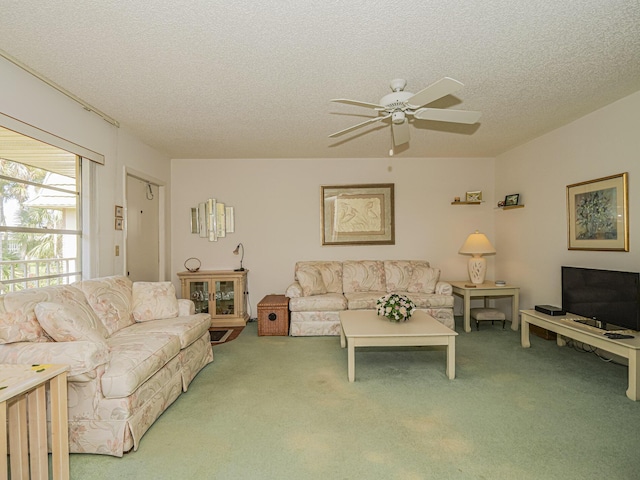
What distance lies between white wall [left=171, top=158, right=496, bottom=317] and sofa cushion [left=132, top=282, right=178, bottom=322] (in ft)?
6.73

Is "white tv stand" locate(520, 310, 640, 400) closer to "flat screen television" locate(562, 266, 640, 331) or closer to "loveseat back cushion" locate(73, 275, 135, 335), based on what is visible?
"flat screen television" locate(562, 266, 640, 331)

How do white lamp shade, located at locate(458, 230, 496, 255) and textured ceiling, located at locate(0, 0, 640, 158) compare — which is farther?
white lamp shade, located at locate(458, 230, 496, 255)

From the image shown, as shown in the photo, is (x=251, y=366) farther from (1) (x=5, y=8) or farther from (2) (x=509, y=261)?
(2) (x=509, y=261)

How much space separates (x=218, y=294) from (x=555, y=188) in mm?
4615

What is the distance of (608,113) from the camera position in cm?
335

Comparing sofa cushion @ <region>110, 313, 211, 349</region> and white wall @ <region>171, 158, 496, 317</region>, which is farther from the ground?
white wall @ <region>171, 158, 496, 317</region>

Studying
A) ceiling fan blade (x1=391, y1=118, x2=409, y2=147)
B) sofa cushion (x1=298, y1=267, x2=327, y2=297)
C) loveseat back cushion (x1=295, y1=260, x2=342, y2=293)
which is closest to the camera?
ceiling fan blade (x1=391, y1=118, x2=409, y2=147)

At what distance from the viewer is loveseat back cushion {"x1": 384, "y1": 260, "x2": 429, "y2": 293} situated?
500 cm

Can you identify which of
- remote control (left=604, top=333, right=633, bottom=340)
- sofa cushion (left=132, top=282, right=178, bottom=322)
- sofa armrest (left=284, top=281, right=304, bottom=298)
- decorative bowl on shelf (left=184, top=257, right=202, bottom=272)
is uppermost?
decorative bowl on shelf (left=184, top=257, right=202, bottom=272)

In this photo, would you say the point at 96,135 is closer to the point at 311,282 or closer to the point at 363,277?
the point at 311,282

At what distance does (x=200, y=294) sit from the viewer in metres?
4.91

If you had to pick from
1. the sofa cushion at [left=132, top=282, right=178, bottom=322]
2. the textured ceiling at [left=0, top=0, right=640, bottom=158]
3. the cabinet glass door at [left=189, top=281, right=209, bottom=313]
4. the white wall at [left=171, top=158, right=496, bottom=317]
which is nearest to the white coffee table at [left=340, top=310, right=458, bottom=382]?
the sofa cushion at [left=132, top=282, right=178, bottom=322]

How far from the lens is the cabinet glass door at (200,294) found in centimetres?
490

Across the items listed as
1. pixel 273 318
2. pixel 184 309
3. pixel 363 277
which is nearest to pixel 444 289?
pixel 363 277
